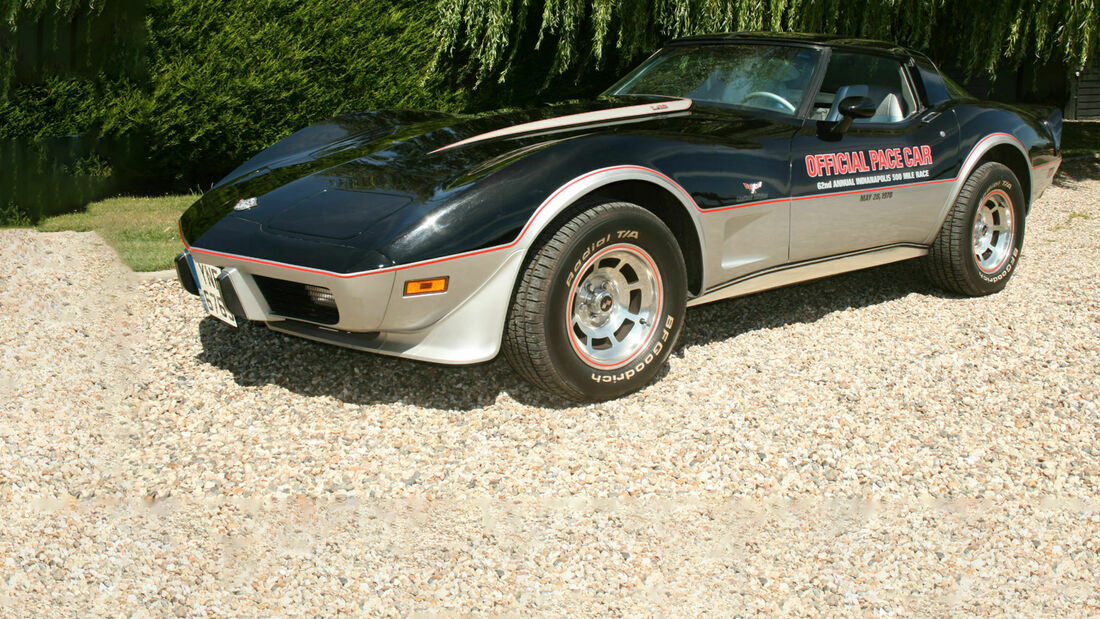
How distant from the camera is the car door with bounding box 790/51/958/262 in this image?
15.1ft

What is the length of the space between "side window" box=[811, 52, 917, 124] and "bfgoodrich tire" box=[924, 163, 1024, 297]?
0.60m

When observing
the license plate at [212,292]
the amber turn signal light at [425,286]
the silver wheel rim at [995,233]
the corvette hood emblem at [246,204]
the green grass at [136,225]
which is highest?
the corvette hood emblem at [246,204]

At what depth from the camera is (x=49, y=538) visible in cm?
295

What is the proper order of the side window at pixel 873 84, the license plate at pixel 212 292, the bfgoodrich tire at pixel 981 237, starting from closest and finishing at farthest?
the license plate at pixel 212 292, the side window at pixel 873 84, the bfgoodrich tire at pixel 981 237

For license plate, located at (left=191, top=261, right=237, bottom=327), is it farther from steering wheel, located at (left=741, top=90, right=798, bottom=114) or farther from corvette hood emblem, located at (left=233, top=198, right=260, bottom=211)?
steering wheel, located at (left=741, top=90, right=798, bottom=114)

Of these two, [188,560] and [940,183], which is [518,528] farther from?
[940,183]

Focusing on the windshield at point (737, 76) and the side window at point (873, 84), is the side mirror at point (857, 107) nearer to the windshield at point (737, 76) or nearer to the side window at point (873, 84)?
the side window at point (873, 84)

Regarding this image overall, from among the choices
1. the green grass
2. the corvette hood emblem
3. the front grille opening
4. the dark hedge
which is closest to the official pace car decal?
the front grille opening

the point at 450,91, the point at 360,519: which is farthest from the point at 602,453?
the point at 450,91

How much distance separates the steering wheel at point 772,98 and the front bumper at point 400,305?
1.89 m

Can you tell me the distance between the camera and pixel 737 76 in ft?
16.4

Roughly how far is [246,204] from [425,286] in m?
0.99

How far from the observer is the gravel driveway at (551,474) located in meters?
2.76

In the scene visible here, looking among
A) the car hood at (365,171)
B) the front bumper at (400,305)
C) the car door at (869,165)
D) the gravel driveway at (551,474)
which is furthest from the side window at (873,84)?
the front bumper at (400,305)
